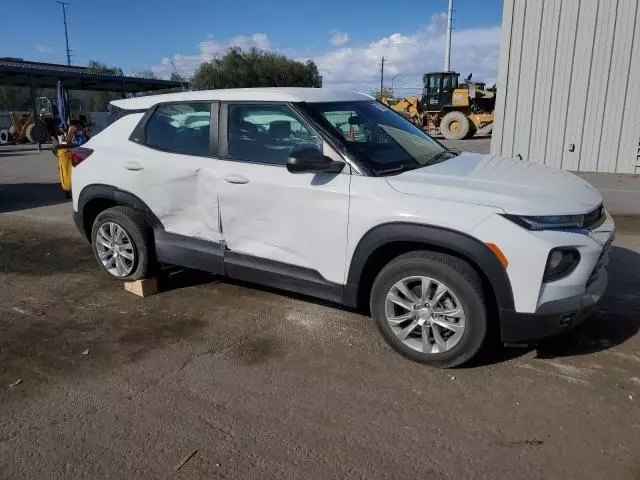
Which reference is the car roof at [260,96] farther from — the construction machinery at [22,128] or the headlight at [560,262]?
the construction machinery at [22,128]

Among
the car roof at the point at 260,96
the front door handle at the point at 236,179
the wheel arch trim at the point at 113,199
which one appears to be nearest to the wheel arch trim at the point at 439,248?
the front door handle at the point at 236,179

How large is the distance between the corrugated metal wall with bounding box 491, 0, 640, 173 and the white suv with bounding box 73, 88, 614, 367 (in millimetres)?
8769

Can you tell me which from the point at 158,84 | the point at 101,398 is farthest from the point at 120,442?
the point at 158,84

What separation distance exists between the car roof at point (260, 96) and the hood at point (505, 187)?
105cm

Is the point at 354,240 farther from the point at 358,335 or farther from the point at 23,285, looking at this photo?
the point at 23,285

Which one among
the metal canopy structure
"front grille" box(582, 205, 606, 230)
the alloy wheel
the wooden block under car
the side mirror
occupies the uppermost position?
the metal canopy structure

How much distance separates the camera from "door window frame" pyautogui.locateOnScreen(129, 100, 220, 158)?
4336 millimetres

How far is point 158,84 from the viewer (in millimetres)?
37375

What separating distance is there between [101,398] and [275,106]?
Answer: 7.78ft

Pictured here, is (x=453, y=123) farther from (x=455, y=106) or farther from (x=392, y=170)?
(x=392, y=170)

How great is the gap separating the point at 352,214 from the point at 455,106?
23693mm

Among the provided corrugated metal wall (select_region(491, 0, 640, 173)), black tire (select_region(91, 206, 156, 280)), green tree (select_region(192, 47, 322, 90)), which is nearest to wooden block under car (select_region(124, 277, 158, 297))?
black tire (select_region(91, 206, 156, 280))

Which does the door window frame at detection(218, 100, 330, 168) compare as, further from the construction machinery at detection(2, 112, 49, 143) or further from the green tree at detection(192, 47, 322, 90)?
the green tree at detection(192, 47, 322, 90)

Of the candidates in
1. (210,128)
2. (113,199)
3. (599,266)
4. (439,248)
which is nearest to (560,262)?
(599,266)
